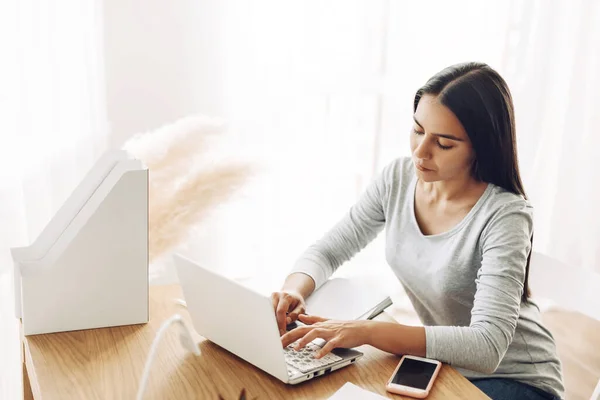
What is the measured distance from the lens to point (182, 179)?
62.7 inches

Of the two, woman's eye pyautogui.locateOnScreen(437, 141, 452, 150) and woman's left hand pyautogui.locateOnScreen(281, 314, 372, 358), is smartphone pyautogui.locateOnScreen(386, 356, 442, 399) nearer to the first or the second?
woman's left hand pyautogui.locateOnScreen(281, 314, 372, 358)

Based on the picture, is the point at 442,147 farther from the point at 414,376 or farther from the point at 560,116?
the point at 560,116

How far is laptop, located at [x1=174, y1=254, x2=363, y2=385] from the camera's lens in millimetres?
1081

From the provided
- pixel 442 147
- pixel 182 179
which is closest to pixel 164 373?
pixel 182 179

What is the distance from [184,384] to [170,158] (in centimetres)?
66

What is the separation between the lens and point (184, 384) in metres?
1.12

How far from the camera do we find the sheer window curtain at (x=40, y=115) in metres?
Answer: 2.03

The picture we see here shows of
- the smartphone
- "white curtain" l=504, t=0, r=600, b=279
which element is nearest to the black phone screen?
the smartphone

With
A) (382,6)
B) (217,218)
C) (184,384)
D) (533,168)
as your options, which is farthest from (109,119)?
(533,168)

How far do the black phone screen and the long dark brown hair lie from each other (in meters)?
0.45

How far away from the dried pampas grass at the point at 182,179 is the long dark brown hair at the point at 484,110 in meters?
0.51

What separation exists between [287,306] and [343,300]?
0.13m

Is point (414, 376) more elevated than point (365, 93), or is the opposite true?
point (365, 93)

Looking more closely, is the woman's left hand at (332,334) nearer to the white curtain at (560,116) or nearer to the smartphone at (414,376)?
the smartphone at (414,376)
